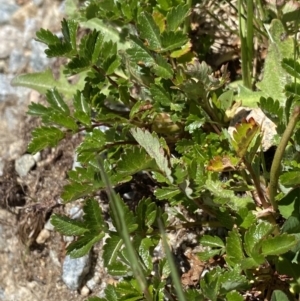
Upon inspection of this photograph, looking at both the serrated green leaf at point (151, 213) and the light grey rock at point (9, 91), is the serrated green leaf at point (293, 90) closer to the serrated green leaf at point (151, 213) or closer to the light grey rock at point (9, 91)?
the serrated green leaf at point (151, 213)

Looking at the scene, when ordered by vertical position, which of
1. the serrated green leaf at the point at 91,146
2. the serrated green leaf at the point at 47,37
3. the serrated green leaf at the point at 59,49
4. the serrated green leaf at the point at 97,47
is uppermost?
the serrated green leaf at the point at 47,37

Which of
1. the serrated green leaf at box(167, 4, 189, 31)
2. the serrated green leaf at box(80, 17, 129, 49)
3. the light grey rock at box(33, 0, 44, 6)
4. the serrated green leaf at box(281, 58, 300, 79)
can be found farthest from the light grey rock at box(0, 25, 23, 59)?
the serrated green leaf at box(281, 58, 300, 79)

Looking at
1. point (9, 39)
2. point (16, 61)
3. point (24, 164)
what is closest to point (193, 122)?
point (24, 164)

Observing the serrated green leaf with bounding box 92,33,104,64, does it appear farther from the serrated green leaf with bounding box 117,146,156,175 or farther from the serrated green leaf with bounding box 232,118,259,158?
the serrated green leaf with bounding box 232,118,259,158

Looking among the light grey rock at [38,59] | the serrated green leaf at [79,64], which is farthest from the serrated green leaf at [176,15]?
the light grey rock at [38,59]

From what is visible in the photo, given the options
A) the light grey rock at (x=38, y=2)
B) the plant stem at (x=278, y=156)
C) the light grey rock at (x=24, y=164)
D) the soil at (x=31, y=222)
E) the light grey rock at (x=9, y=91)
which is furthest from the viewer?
the light grey rock at (x=38, y=2)

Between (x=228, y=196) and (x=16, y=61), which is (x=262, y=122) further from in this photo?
(x=16, y=61)

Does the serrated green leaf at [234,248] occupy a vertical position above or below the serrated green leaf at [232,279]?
above
